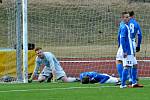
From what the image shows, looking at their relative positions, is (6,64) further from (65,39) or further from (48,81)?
(65,39)

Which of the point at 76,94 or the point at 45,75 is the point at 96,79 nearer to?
the point at 45,75

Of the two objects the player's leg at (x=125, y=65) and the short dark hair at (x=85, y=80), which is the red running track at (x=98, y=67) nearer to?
the short dark hair at (x=85, y=80)

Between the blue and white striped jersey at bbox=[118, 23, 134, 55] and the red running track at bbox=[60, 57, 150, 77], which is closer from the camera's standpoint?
the blue and white striped jersey at bbox=[118, 23, 134, 55]

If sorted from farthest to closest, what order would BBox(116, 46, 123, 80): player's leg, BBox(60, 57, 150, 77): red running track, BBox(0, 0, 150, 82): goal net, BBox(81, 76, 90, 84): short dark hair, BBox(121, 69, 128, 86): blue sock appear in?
BBox(0, 0, 150, 82): goal net
BBox(60, 57, 150, 77): red running track
BBox(81, 76, 90, 84): short dark hair
BBox(116, 46, 123, 80): player's leg
BBox(121, 69, 128, 86): blue sock

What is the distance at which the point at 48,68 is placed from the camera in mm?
20766

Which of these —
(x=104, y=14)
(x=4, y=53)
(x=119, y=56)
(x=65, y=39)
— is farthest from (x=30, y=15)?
(x=119, y=56)

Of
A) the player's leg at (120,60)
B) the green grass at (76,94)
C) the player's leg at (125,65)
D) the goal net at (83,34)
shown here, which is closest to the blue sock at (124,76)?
the player's leg at (125,65)

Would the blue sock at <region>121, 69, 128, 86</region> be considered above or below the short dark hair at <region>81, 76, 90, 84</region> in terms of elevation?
above

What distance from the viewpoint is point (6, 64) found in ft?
73.0

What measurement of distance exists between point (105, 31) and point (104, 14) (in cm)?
421

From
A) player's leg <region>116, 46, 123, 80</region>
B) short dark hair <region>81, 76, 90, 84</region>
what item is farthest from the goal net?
player's leg <region>116, 46, 123, 80</region>

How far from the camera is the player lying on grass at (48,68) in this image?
2010 centimetres

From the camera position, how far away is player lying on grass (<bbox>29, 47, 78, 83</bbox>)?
2010cm

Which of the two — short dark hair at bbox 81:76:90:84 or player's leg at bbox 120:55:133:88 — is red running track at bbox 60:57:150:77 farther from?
player's leg at bbox 120:55:133:88
